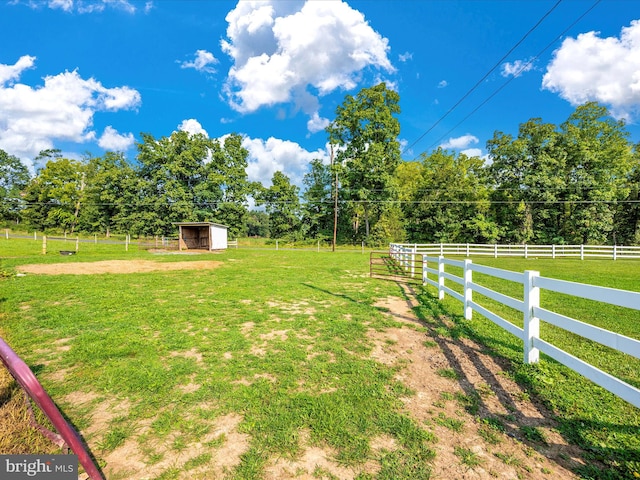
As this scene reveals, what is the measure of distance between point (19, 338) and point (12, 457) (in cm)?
373

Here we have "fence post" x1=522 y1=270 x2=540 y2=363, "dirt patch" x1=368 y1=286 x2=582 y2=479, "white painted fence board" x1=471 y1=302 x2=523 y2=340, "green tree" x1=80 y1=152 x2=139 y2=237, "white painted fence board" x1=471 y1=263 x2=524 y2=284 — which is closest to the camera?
"dirt patch" x1=368 y1=286 x2=582 y2=479

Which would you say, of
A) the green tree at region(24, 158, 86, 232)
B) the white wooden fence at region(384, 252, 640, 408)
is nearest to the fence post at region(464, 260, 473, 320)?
the white wooden fence at region(384, 252, 640, 408)

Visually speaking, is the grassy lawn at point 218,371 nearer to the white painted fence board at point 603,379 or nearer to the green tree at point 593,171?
the white painted fence board at point 603,379

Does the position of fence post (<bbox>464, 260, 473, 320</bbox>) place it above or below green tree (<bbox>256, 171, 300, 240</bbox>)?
below

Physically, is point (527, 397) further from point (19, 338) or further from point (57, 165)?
point (57, 165)

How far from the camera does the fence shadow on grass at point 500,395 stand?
2.12 meters

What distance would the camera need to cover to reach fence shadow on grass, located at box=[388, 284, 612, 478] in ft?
6.95

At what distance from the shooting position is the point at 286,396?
288 cm

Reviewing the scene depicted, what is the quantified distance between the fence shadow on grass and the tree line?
2557 cm

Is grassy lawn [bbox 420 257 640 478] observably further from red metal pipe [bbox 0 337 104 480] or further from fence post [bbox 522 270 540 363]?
red metal pipe [bbox 0 337 104 480]

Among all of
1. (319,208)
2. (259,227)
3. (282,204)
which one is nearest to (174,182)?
(282,204)

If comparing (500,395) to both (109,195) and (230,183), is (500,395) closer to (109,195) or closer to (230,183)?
(230,183)

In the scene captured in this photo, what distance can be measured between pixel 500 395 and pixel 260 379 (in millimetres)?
2534

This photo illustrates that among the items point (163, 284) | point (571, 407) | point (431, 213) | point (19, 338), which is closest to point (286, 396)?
point (571, 407)
